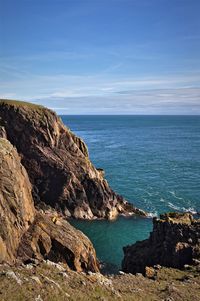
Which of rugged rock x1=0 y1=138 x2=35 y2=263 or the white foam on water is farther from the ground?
rugged rock x1=0 y1=138 x2=35 y2=263

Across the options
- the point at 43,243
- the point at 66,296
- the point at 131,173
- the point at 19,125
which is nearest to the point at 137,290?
the point at 66,296

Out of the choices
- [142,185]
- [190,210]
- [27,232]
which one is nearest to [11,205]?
[27,232]

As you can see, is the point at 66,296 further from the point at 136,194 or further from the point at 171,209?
the point at 136,194

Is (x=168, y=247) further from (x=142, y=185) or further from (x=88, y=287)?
(x=142, y=185)

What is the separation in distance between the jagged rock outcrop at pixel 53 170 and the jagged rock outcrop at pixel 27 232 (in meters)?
29.0

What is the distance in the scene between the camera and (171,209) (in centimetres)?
8756

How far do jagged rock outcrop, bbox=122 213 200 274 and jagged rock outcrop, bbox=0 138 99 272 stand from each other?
6.71 m

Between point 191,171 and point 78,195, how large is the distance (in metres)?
52.3

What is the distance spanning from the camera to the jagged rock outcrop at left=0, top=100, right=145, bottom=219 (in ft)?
284

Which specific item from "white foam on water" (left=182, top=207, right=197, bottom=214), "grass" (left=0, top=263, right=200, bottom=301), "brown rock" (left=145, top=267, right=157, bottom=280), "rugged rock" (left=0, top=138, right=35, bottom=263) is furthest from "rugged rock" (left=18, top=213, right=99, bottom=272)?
"white foam on water" (left=182, top=207, right=197, bottom=214)

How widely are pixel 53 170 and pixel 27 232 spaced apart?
119 ft

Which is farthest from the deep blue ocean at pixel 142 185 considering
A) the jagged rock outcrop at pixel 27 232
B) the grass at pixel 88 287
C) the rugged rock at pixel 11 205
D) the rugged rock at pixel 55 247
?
the grass at pixel 88 287

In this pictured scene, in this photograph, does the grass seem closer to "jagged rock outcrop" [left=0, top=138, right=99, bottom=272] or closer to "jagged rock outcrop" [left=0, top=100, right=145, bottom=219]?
"jagged rock outcrop" [left=0, top=138, right=99, bottom=272]

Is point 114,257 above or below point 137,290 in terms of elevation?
below
